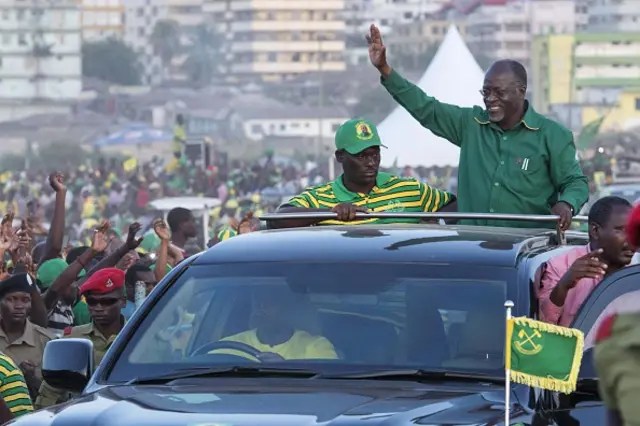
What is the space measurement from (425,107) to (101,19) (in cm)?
14573

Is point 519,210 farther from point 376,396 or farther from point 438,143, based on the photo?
point 438,143

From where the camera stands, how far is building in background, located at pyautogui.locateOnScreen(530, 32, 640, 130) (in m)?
121

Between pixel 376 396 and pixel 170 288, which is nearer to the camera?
pixel 376 396

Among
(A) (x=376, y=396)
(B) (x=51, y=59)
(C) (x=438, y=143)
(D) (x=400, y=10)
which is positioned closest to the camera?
(A) (x=376, y=396)

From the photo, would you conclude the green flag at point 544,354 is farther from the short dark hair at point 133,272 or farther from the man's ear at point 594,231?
A: the short dark hair at point 133,272

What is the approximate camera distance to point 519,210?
30.1 feet

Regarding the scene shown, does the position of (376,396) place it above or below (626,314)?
below

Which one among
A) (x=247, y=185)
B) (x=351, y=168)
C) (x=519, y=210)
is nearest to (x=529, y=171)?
(x=519, y=210)

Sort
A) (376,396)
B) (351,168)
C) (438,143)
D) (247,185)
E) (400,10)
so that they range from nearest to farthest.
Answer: (376,396) → (351,168) → (438,143) → (247,185) → (400,10)

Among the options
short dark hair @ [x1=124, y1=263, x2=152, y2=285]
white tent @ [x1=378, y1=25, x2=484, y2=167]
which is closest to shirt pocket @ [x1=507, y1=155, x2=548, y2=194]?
short dark hair @ [x1=124, y1=263, x2=152, y2=285]

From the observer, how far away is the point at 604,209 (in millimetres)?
8086

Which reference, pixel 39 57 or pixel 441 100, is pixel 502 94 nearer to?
pixel 441 100

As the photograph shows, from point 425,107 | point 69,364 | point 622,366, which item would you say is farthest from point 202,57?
point 622,366

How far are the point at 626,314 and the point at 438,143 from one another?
3180 centimetres
